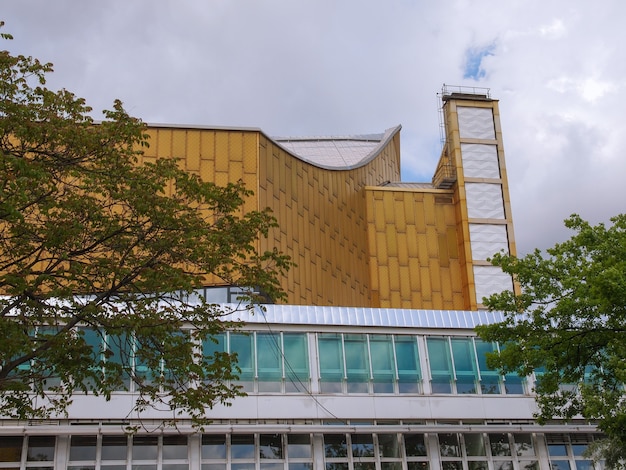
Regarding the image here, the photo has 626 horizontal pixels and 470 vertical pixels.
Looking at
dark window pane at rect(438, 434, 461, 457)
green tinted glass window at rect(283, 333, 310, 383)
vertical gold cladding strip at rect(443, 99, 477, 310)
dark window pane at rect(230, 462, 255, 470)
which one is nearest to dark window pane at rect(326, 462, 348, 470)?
dark window pane at rect(230, 462, 255, 470)

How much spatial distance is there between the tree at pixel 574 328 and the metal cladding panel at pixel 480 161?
2234 cm

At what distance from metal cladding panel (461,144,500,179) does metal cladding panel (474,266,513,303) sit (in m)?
5.37

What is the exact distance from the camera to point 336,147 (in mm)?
58219

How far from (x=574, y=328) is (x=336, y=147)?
1570 inches

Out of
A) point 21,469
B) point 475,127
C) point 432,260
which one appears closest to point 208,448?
point 21,469

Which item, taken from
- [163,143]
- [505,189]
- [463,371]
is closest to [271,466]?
[463,371]

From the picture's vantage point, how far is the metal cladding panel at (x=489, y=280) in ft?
134

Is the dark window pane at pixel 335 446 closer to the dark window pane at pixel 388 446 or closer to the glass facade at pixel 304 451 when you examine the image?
the glass facade at pixel 304 451

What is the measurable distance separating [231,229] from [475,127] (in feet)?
100

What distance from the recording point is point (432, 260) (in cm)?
4169

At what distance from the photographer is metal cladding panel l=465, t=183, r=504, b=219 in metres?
42.5

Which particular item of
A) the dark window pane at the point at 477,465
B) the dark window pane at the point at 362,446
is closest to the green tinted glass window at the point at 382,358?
the dark window pane at the point at 362,446

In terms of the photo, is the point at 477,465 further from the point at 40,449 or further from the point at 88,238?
the point at 88,238

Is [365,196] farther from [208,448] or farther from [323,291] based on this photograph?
[208,448]
